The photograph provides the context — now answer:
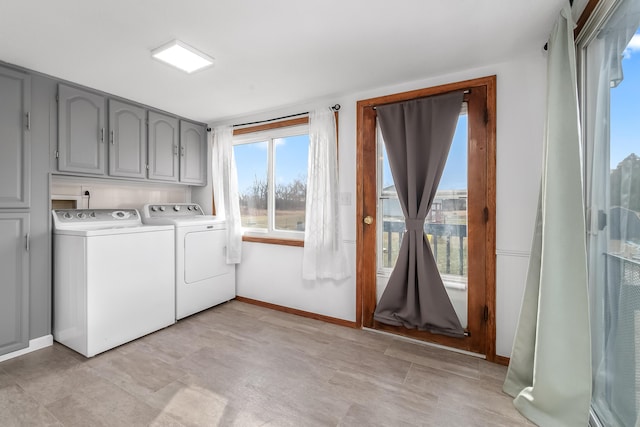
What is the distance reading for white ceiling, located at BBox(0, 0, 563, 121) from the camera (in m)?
1.52

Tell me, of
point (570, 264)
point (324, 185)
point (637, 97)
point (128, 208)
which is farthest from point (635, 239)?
point (128, 208)

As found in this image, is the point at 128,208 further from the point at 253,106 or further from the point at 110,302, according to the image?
the point at 253,106

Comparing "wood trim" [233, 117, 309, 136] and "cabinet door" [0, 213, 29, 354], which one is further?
"wood trim" [233, 117, 309, 136]

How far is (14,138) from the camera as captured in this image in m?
2.14

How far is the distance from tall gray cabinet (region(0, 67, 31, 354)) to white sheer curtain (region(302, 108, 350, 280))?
2226mm

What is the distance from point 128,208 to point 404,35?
314cm

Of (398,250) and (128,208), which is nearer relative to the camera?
(398,250)

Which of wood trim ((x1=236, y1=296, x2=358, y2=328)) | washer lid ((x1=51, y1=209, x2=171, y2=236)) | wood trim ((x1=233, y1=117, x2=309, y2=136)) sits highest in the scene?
wood trim ((x1=233, y1=117, x2=309, y2=136))

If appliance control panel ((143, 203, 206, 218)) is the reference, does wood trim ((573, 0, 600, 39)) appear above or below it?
above

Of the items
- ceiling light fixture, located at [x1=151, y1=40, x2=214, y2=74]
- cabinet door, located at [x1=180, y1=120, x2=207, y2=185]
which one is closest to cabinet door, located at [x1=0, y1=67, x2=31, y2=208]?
ceiling light fixture, located at [x1=151, y1=40, x2=214, y2=74]

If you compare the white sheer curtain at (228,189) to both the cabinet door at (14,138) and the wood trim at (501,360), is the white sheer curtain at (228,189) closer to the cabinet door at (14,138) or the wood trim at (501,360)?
the cabinet door at (14,138)

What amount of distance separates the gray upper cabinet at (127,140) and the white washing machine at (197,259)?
45 centimetres

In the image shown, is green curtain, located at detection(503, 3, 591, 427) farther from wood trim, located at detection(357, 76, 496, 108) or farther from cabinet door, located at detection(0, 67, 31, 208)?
cabinet door, located at detection(0, 67, 31, 208)

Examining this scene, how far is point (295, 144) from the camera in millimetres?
3137
